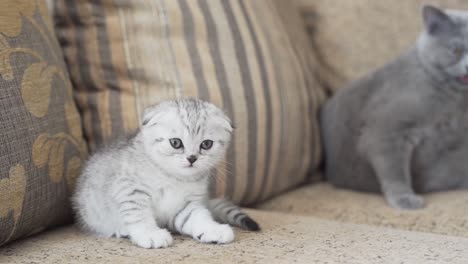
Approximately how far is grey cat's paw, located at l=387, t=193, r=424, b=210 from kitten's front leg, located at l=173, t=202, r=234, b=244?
1.93ft

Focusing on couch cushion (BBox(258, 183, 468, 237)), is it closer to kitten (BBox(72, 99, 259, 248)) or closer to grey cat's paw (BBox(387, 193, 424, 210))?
grey cat's paw (BBox(387, 193, 424, 210))

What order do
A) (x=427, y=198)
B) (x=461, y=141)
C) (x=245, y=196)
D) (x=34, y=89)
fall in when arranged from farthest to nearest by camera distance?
(x=461, y=141) < (x=427, y=198) < (x=245, y=196) < (x=34, y=89)

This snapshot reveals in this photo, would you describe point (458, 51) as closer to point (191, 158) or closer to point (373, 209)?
point (373, 209)

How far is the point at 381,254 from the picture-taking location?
980 mm

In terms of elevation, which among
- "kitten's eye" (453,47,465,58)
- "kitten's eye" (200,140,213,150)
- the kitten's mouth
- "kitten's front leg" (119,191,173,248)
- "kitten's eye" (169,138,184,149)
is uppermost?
"kitten's eye" (453,47,465,58)

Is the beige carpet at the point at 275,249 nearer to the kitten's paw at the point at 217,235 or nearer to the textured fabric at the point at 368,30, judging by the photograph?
the kitten's paw at the point at 217,235

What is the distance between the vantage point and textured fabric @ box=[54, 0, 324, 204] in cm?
133

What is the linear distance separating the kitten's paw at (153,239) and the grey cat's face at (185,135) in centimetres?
13

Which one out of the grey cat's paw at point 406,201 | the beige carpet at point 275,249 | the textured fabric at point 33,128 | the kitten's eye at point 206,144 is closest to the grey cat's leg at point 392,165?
the grey cat's paw at point 406,201

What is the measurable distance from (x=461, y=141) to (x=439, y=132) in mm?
80

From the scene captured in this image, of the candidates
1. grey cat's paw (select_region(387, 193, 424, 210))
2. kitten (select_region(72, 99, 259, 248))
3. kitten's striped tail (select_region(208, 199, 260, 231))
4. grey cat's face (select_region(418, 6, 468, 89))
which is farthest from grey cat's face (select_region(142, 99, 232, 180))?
grey cat's face (select_region(418, 6, 468, 89))

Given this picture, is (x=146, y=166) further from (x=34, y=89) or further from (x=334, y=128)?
(x=334, y=128)

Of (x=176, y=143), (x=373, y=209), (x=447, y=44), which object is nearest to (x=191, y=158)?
(x=176, y=143)

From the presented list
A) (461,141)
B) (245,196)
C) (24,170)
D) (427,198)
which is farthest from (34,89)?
(461,141)
